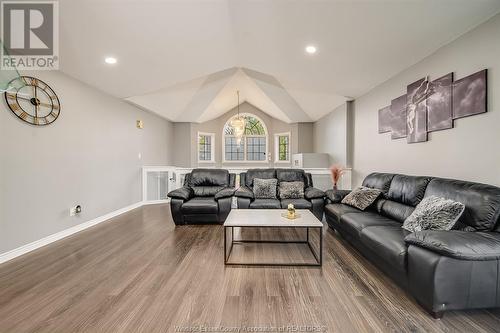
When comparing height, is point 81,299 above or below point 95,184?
below

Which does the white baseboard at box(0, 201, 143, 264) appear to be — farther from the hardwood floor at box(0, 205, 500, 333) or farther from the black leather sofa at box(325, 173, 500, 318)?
the black leather sofa at box(325, 173, 500, 318)

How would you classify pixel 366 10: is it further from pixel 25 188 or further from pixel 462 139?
pixel 25 188

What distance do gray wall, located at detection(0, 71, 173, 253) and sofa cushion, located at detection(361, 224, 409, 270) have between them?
4.13m

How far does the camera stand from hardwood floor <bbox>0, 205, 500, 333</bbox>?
63.6 inches

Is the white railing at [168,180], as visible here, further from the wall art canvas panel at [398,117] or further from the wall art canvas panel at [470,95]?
the wall art canvas panel at [470,95]

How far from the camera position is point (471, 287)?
5.27ft

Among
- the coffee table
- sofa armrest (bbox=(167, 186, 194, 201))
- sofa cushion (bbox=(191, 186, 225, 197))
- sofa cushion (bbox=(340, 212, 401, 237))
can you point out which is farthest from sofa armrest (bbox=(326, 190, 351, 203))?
sofa armrest (bbox=(167, 186, 194, 201))

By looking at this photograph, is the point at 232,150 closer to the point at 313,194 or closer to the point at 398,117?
the point at 313,194

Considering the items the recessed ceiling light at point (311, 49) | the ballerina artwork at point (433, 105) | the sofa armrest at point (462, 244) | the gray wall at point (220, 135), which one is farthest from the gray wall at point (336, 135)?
the sofa armrest at point (462, 244)

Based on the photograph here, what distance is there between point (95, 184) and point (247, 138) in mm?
6212

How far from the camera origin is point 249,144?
9531mm

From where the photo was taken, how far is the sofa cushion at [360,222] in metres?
2.56

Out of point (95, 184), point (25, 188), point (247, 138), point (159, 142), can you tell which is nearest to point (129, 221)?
point (95, 184)

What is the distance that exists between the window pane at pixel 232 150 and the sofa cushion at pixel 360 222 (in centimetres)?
676
